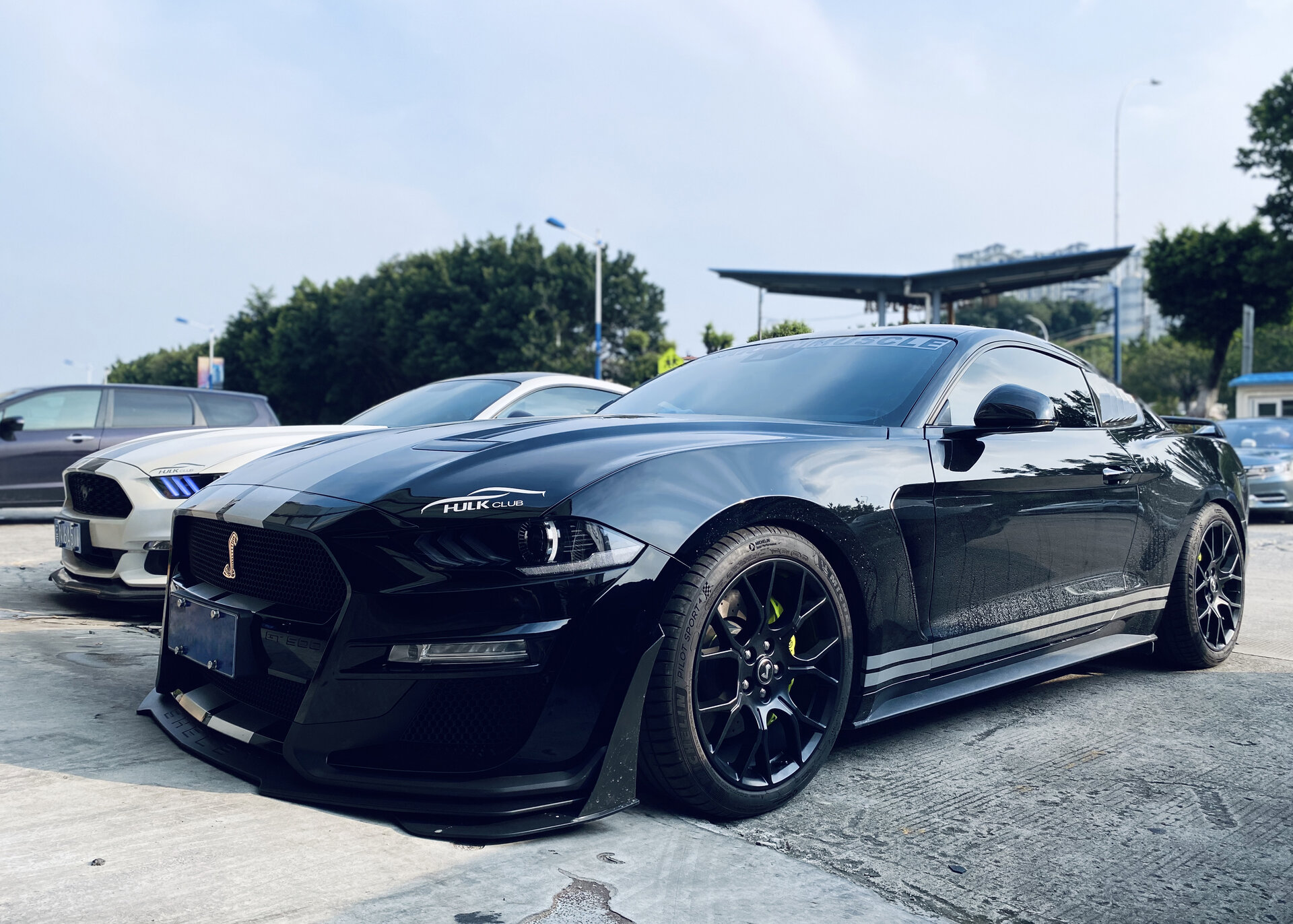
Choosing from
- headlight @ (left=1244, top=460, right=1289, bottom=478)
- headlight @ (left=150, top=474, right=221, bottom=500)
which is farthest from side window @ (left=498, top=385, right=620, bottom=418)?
headlight @ (left=1244, top=460, right=1289, bottom=478)

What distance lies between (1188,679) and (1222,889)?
2.32 metres

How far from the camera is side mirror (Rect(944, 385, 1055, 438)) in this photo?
3352 mm

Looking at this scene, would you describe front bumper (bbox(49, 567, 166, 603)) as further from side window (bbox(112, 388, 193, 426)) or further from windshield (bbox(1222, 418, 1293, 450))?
windshield (bbox(1222, 418, 1293, 450))

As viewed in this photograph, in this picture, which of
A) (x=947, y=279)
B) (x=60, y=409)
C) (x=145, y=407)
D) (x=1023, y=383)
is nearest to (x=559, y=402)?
(x=1023, y=383)

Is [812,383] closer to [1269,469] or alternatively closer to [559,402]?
[559,402]

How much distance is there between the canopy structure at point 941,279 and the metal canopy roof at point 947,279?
0.07 feet

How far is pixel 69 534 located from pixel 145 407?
6252mm

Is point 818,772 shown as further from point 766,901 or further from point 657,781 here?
point 766,901

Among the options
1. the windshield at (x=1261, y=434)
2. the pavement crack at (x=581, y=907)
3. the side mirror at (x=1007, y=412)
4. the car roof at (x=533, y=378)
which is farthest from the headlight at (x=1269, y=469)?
the pavement crack at (x=581, y=907)

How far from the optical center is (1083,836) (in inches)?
104

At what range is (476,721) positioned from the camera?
7.82 ft

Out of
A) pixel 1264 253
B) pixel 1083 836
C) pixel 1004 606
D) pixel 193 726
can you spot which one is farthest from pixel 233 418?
pixel 1264 253

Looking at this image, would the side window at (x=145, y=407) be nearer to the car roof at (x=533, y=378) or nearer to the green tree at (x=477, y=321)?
the car roof at (x=533, y=378)

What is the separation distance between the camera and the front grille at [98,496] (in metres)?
5.25
